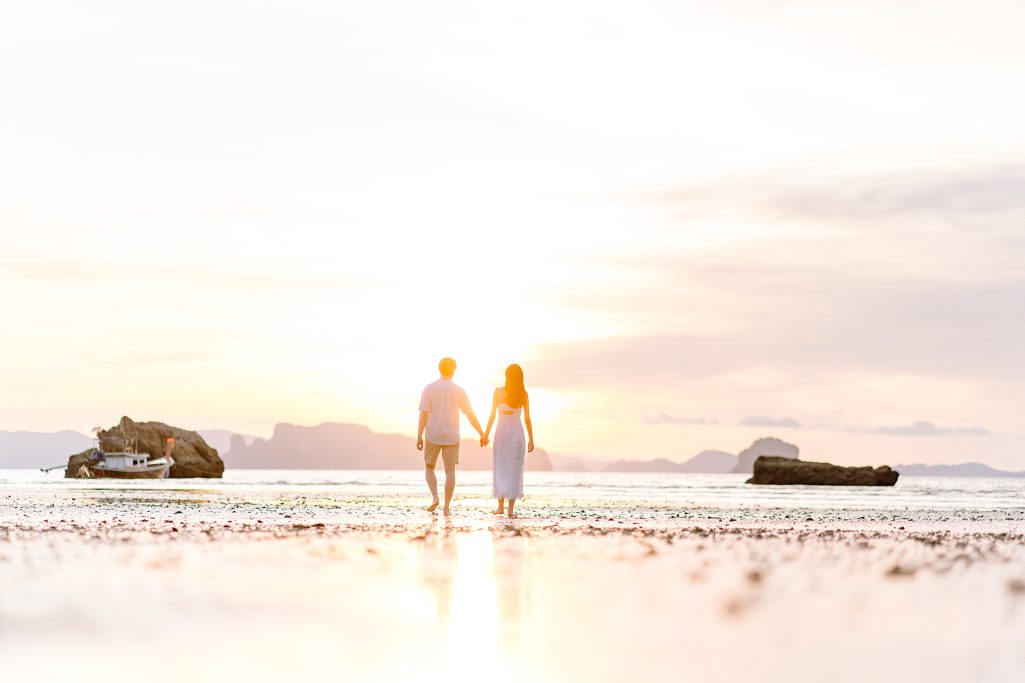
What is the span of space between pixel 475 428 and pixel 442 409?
79 cm

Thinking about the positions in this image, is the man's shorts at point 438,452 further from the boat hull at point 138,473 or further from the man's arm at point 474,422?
the boat hull at point 138,473

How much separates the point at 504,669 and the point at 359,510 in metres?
18.7

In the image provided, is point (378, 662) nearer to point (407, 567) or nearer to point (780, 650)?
point (780, 650)

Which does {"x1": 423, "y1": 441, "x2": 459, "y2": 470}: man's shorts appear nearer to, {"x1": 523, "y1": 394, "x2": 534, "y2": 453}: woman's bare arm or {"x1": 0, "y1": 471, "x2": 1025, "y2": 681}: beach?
{"x1": 523, "y1": 394, "x2": 534, "y2": 453}: woman's bare arm

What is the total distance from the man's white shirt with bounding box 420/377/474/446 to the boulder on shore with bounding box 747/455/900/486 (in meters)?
85.4

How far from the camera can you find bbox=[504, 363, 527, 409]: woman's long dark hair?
2145 centimetres

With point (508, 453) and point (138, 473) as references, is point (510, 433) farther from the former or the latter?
point (138, 473)

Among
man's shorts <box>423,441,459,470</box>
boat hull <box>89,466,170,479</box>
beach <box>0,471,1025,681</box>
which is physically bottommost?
boat hull <box>89,466,170,479</box>

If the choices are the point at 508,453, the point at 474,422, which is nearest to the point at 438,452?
the point at 474,422

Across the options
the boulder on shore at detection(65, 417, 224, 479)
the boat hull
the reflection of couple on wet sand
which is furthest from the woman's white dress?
the boulder on shore at detection(65, 417, 224, 479)

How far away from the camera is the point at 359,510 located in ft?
76.8

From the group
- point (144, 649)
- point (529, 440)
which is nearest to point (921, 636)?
point (144, 649)

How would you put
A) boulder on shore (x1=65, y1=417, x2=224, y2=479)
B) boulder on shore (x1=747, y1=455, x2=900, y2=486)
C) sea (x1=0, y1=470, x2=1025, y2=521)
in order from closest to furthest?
1. sea (x1=0, y1=470, x2=1025, y2=521)
2. boulder on shore (x1=747, y1=455, x2=900, y2=486)
3. boulder on shore (x1=65, y1=417, x2=224, y2=479)

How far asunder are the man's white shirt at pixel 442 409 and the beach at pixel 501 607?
20.3ft
